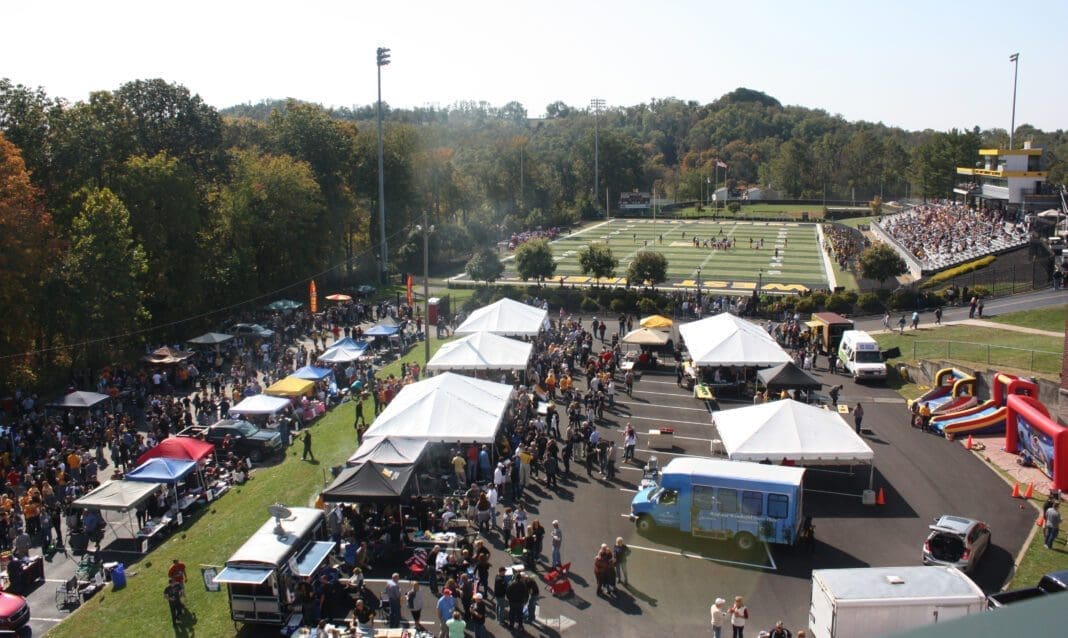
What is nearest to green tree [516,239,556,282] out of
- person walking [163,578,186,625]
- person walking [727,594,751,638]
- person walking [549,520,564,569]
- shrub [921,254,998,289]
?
shrub [921,254,998,289]

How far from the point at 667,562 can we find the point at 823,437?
6.25 metres

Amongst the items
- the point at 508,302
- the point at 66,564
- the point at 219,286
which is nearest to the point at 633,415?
the point at 508,302

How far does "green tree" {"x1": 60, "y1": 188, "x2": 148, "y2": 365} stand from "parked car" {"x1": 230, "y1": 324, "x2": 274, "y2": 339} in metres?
5.73

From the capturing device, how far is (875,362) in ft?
108

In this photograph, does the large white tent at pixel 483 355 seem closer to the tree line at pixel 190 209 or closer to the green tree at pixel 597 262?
the tree line at pixel 190 209

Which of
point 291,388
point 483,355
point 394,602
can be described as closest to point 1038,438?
point 483,355

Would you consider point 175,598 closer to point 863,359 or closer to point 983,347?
point 863,359

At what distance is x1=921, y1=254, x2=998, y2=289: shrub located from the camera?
49.5m

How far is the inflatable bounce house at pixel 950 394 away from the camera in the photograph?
2764 cm

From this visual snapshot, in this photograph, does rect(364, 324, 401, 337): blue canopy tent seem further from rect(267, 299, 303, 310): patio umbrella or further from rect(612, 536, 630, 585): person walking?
rect(612, 536, 630, 585): person walking

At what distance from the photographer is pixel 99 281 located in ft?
115

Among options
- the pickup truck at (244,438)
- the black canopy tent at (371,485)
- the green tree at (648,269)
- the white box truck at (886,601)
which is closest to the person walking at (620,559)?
the white box truck at (886,601)

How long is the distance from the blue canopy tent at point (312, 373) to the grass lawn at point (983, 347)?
77.2ft

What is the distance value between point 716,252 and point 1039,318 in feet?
118
